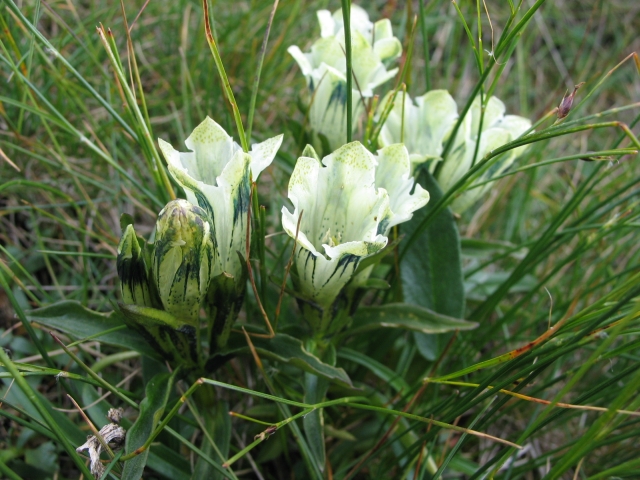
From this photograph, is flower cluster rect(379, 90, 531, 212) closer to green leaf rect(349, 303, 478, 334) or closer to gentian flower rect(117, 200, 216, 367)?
green leaf rect(349, 303, 478, 334)

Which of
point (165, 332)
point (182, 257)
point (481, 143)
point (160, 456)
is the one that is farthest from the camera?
point (481, 143)

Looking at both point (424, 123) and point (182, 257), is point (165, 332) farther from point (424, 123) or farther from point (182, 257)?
point (424, 123)

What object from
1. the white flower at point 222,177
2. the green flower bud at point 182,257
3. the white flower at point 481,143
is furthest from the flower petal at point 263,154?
the white flower at point 481,143

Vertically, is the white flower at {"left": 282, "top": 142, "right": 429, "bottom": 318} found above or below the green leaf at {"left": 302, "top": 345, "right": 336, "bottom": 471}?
above

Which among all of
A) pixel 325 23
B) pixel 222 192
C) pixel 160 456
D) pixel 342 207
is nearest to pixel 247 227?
pixel 222 192

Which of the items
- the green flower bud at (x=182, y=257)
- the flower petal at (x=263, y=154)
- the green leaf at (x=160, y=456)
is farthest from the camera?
the green leaf at (x=160, y=456)

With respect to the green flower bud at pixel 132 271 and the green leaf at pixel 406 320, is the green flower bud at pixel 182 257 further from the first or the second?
the green leaf at pixel 406 320


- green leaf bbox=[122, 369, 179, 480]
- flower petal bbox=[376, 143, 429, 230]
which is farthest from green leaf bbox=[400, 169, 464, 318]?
green leaf bbox=[122, 369, 179, 480]
